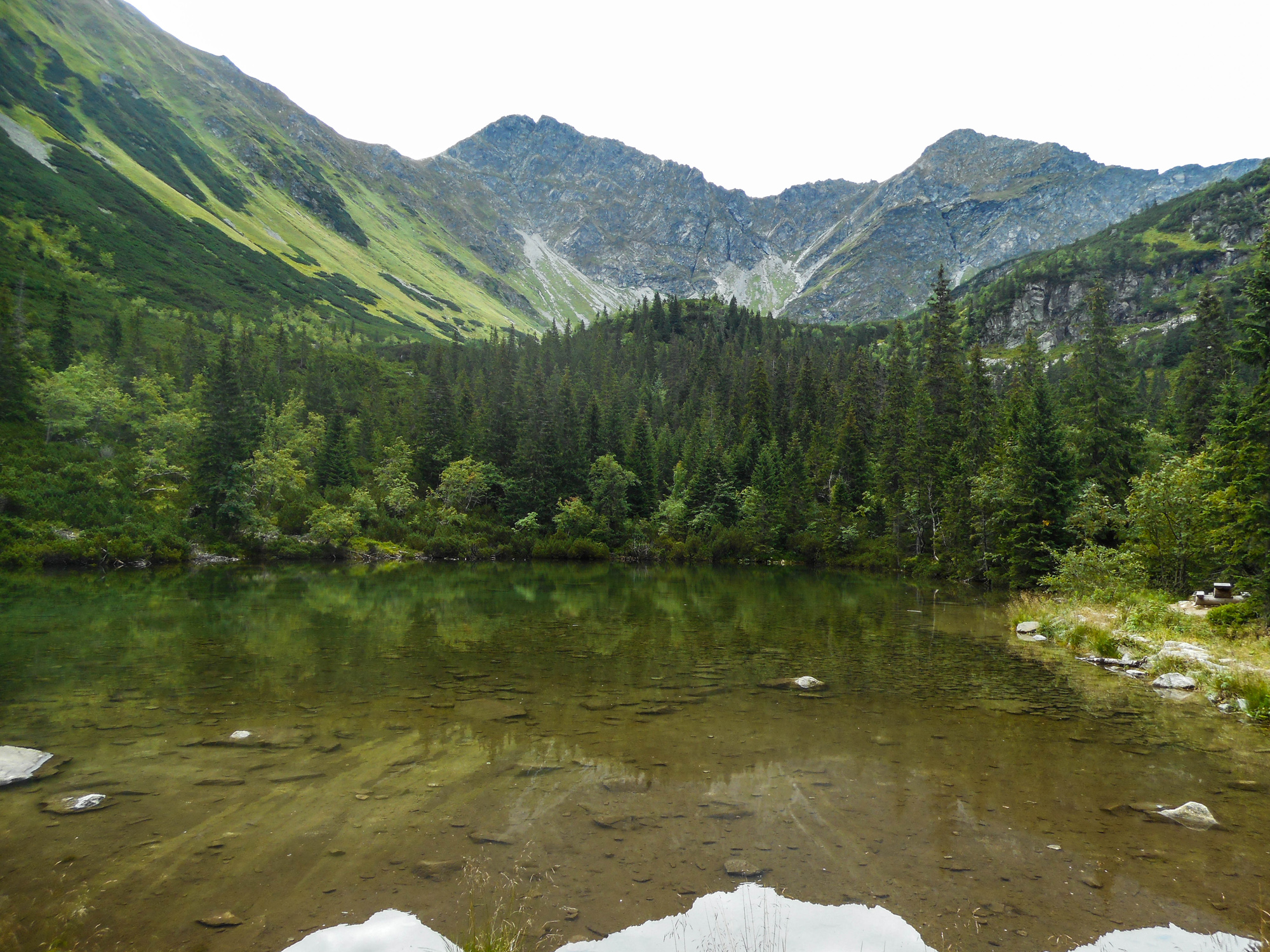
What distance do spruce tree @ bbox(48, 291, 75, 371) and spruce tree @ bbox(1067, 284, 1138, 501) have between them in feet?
366

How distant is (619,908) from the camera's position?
726 centimetres

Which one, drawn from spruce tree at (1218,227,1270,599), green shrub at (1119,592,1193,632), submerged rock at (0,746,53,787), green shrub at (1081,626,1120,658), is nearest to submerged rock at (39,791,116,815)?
submerged rock at (0,746,53,787)

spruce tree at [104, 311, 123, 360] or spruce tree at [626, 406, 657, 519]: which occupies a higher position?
spruce tree at [104, 311, 123, 360]

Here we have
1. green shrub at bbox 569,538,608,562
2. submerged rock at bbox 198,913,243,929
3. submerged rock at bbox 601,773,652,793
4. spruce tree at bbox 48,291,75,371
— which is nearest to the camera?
submerged rock at bbox 198,913,243,929

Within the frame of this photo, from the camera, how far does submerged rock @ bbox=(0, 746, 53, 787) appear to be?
34.1 ft

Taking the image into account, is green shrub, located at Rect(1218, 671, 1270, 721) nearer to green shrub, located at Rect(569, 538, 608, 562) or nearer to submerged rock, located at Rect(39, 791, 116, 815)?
submerged rock, located at Rect(39, 791, 116, 815)

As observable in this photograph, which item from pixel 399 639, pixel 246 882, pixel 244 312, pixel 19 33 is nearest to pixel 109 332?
pixel 244 312

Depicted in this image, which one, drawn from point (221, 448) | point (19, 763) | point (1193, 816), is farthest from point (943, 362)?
point (221, 448)

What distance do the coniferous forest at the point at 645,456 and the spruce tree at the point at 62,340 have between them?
0.39m

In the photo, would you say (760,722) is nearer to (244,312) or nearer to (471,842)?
(471,842)

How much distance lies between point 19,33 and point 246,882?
294 meters

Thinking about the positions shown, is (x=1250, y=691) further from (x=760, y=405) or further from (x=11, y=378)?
(x=760, y=405)

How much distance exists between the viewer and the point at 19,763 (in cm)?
1089

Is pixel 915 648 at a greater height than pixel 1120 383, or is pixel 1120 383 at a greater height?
pixel 1120 383
